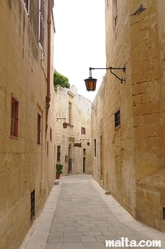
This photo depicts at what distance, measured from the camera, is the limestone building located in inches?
805

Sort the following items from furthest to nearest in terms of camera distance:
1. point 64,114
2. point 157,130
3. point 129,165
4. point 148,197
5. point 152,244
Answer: point 64,114 → point 129,165 → point 157,130 → point 148,197 → point 152,244

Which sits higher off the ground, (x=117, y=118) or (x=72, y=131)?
(x=72, y=131)

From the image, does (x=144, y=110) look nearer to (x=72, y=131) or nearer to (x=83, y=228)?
(x=83, y=228)

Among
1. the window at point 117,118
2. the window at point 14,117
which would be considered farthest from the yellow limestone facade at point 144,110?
the window at point 14,117

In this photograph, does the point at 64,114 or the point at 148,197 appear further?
the point at 64,114

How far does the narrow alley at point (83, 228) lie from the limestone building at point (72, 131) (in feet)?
38.1

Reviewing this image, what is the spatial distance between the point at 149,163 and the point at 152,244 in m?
2.01

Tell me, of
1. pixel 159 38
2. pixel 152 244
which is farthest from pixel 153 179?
pixel 159 38

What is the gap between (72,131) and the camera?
2398cm

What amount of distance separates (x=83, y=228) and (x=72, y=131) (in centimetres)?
1869

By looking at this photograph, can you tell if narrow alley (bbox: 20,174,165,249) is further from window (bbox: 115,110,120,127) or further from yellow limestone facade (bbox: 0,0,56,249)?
window (bbox: 115,110,120,127)

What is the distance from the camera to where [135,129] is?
20.5 ft

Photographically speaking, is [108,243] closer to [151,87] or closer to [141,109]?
[141,109]

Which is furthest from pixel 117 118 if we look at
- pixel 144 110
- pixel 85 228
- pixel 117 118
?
pixel 85 228
